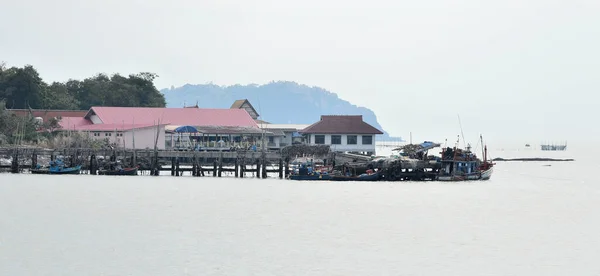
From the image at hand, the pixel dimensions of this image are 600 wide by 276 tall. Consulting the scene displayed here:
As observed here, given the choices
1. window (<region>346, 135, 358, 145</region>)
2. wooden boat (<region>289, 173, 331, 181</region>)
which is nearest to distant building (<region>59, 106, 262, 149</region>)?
window (<region>346, 135, 358, 145</region>)

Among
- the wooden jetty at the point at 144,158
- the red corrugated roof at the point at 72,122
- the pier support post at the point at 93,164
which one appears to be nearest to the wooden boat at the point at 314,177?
the wooden jetty at the point at 144,158

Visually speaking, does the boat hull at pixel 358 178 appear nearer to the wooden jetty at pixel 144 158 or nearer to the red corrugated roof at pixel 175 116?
the wooden jetty at pixel 144 158

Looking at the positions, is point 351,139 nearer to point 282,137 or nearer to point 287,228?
point 282,137

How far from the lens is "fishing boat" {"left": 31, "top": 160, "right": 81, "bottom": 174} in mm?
76688

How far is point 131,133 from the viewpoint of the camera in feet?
307

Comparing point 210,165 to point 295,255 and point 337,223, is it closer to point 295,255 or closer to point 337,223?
point 337,223

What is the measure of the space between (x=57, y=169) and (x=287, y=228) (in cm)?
3551

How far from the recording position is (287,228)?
154ft

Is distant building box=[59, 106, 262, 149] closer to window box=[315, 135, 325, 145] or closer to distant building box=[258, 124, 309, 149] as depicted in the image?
distant building box=[258, 124, 309, 149]

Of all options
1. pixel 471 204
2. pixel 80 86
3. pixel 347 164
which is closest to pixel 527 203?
pixel 471 204

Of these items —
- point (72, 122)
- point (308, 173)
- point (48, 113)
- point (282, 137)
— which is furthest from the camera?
point (48, 113)

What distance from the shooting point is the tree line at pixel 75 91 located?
118 m

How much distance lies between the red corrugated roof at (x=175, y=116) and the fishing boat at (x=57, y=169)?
25.1m

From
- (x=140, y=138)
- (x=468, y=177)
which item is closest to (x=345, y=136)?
(x=468, y=177)
